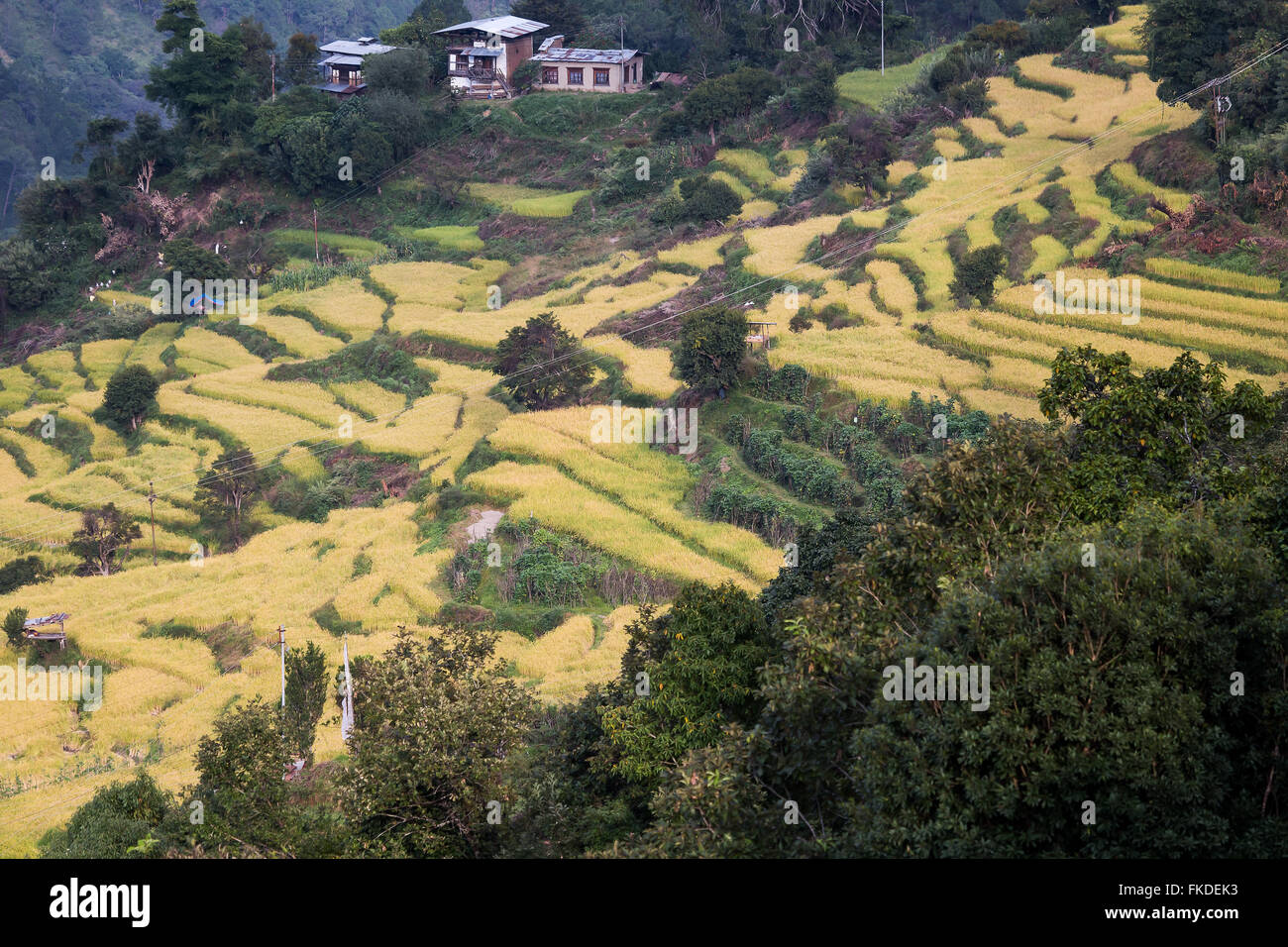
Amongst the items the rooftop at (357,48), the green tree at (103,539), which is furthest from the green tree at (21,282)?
the green tree at (103,539)

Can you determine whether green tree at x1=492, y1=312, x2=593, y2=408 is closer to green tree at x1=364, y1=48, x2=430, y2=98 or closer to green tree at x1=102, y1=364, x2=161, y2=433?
green tree at x1=102, y1=364, x2=161, y2=433

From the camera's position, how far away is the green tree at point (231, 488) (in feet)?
88.2

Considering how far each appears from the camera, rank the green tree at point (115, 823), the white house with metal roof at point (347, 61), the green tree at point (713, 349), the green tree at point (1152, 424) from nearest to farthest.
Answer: the green tree at point (1152, 424), the green tree at point (115, 823), the green tree at point (713, 349), the white house with metal roof at point (347, 61)

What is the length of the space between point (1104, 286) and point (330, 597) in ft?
52.1

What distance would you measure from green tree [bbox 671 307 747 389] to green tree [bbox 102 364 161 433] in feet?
47.3

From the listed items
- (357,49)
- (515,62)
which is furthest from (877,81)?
(357,49)

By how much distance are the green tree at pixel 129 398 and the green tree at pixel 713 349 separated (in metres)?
14.4

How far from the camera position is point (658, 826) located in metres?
10.7

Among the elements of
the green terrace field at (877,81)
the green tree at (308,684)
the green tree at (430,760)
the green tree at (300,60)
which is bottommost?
the green tree at (308,684)

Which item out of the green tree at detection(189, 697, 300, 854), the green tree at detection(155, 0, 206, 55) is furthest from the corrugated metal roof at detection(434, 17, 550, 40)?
the green tree at detection(189, 697, 300, 854)

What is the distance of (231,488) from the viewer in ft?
89.3

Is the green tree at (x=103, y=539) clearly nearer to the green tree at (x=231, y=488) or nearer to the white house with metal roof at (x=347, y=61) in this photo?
the green tree at (x=231, y=488)

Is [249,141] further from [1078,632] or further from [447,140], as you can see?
[1078,632]

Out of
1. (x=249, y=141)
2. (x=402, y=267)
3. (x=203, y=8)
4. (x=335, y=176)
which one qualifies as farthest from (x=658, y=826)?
(x=203, y=8)
